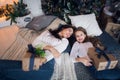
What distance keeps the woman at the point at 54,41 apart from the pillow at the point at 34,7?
1.94ft

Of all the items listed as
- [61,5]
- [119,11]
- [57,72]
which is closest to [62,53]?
[57,72]

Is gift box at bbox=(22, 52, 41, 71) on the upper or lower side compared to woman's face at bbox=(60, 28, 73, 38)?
lower

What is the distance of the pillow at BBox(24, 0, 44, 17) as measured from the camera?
2714mm

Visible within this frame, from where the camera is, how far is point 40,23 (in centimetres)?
244

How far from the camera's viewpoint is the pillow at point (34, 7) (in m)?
2.71

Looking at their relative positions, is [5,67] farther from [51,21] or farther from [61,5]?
[61,5]

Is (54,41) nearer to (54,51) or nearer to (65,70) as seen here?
(54,51)

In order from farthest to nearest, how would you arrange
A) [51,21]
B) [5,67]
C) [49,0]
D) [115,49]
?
[49,0] < [51,21] < [115,49] < [5,67]

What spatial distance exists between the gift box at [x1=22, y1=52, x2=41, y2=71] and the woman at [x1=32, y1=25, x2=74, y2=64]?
0.13 m

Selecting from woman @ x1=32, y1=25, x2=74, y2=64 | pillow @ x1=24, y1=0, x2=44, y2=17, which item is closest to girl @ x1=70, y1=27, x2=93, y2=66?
woman @ x1=32, y1=25, x2=74, y2=64

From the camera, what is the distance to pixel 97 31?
8.16ft

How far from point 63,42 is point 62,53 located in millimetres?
141

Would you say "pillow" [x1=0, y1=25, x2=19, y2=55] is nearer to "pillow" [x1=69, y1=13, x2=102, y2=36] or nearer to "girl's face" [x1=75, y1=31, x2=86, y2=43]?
"pillow" [x1=69, y1=13, x2=102, y2=36]

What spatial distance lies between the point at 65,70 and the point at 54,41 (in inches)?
14.8
